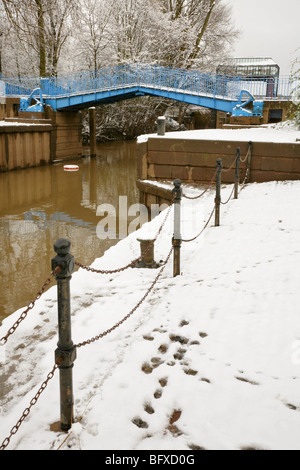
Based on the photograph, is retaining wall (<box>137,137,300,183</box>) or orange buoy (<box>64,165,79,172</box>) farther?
orange buoy (<box>64,165,79,172</box>)

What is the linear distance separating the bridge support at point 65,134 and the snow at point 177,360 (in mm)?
19959

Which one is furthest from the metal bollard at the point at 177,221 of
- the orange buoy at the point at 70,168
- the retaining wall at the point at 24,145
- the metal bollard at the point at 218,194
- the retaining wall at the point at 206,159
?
the orange buoy at the point at 70,168

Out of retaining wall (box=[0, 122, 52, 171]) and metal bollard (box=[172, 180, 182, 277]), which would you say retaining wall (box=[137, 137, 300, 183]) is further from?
retaining wall (box=[0, 122, 52, 171])

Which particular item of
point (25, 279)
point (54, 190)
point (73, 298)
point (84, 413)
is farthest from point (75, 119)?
point (84, 413)

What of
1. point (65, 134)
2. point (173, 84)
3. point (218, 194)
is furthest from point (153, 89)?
point (218, 194)

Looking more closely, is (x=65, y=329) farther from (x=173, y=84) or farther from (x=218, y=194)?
(x=173, y=84)

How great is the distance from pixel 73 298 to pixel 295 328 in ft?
8.01

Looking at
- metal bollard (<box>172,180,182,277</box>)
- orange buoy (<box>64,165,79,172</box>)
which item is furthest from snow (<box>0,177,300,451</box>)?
orange buoy (<box>64,165,79,172</box>)

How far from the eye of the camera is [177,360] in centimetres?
350

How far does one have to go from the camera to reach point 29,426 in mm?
2832

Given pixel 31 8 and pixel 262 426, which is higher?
pixel 31 8

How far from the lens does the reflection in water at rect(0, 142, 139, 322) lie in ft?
26.5

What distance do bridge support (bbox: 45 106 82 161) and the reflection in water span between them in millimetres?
1028

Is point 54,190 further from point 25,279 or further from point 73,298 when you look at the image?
point 73,298
